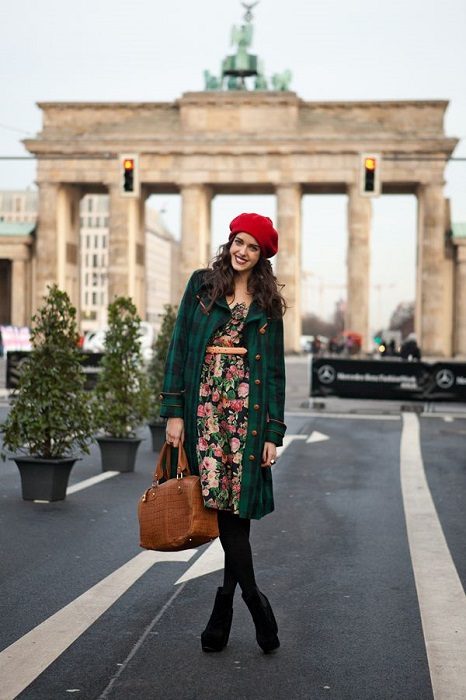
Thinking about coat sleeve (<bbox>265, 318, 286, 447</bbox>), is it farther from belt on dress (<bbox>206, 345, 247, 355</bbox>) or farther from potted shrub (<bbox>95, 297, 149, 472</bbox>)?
potted shrub (<bbox>95, 297, 149, 472</bbox>)

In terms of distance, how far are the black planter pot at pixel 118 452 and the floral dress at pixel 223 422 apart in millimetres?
8288

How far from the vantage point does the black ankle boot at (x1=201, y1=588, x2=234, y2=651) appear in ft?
18.8

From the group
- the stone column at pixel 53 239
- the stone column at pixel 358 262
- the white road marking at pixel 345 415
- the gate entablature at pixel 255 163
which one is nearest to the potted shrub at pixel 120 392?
the white road marking at pixel 345 415

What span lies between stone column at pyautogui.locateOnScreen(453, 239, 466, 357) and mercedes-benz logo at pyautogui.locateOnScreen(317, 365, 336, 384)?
46.5m

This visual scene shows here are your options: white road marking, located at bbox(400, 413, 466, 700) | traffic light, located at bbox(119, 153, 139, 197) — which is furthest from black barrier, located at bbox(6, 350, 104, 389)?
white road marking, located at bbox(400, 413, 466, 700)

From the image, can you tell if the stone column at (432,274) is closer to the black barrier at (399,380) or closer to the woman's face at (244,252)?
the black barrier at (399,380)

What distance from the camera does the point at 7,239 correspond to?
79.1m

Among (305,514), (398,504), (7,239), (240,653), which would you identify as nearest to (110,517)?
(305,514)

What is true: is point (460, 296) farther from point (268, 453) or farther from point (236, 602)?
point (268, 453)

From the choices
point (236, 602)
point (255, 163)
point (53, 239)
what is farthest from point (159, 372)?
point (53, 239)

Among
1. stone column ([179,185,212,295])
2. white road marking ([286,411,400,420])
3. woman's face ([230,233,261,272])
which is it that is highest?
stone column ([179,185,212,295])

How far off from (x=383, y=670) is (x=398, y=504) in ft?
19.6

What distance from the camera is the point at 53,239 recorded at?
251 feet

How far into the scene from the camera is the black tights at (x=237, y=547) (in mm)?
5672
